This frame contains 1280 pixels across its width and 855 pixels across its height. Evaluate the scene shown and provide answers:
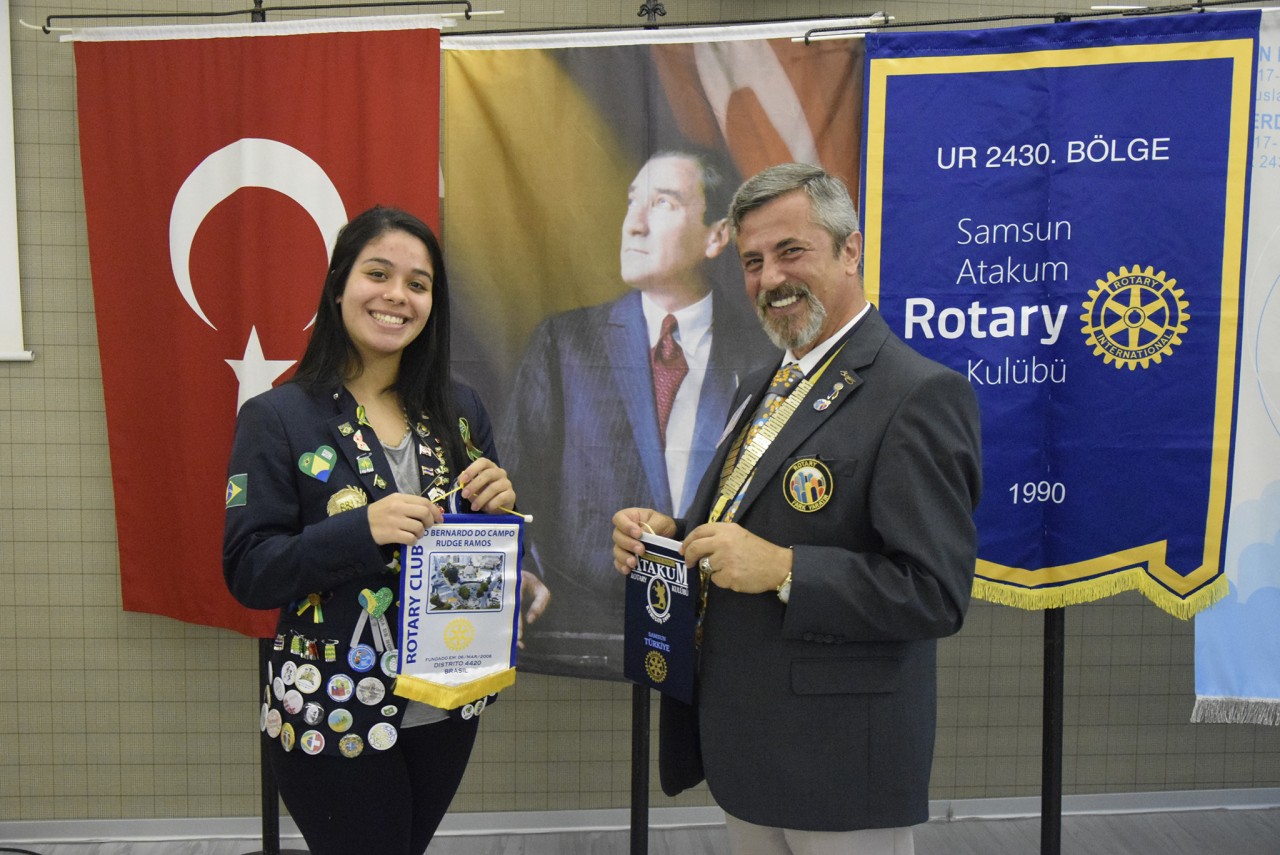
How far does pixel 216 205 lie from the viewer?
9.21 ft

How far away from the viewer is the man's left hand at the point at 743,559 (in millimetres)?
1466

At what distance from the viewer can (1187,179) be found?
258 cm

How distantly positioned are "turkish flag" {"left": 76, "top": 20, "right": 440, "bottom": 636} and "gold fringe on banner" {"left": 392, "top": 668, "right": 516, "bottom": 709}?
4.55 feet

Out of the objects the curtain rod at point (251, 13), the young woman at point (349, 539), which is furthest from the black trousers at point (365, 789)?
the curtain rod at point (251, 13)

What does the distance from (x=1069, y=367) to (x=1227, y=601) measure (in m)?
0.83

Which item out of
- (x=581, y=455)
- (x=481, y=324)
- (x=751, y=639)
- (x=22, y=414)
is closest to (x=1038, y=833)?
(x=581, y=455)

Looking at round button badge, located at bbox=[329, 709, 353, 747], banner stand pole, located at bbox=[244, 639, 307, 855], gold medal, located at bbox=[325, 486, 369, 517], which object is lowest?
banner stand pole, located at bbox=[244, 639, 307, 855]

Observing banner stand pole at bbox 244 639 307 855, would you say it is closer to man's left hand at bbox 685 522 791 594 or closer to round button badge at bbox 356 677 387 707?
round button badge at bbox 356 677 387 707

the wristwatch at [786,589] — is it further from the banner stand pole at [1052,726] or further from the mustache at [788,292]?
the banner stand pole at [1052,726]

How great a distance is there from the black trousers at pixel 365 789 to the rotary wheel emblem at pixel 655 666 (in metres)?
0.38

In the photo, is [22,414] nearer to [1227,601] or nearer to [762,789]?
[762,789]

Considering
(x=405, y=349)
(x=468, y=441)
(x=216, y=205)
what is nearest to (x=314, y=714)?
(x=468, y=441)

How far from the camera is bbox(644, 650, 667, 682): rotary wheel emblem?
171 cm

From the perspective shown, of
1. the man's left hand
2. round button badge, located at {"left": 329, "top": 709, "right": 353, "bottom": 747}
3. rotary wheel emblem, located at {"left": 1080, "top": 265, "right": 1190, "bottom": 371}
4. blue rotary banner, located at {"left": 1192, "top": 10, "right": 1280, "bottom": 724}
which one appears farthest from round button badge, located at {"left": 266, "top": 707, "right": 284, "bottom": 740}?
blue rotary banner, located at {"left": 1192, "top": 10, "right": 1280, "bottom": 724}
